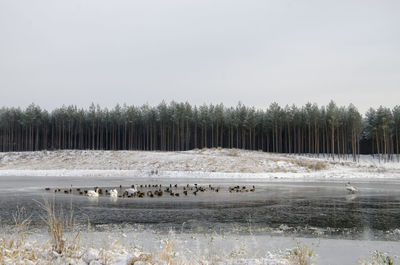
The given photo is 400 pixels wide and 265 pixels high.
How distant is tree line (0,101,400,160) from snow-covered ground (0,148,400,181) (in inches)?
821

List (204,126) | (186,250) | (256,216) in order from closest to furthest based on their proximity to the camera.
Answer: (186,250)
(256,216)
(204,126)

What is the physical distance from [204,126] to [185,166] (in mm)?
41832

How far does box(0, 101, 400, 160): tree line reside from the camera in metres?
86.9

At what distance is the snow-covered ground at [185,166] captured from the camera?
159ft

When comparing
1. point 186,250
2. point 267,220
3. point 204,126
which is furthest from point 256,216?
point 204,126

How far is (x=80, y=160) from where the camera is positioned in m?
66.9

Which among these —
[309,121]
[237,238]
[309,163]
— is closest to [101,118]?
[309,121]

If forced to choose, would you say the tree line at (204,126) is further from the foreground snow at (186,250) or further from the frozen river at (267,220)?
the foreground snow at (186,250)

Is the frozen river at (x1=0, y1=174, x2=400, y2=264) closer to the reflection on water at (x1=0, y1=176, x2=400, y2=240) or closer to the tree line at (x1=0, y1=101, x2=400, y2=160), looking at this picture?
the reflection on water at (x1=0, y1=176, x2=400, y2=240)

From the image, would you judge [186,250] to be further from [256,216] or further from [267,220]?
[256,216]

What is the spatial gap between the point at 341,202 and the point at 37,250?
55.4ft

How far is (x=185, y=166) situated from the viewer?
56344 millimetres

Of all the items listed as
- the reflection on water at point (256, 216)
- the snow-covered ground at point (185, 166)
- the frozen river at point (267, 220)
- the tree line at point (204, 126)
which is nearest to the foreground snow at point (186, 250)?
the frozen river at point (267, 220)

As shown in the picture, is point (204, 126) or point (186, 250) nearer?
point (186, 250)
